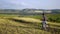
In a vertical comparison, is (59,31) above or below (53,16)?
below

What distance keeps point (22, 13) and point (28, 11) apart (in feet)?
0.31

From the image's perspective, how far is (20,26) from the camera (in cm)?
218

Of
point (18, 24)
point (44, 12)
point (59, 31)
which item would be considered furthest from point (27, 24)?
point (59, 31)

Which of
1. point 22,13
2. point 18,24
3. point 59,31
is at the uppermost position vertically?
point 22,13

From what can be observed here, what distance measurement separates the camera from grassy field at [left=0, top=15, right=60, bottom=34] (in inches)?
83.7

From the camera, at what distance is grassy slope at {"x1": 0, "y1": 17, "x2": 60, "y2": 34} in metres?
2.12

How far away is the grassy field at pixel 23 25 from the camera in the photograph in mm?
2127

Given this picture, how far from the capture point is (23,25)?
219 centimetres

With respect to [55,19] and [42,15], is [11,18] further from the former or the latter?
[55,19]

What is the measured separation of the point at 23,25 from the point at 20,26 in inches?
1.8

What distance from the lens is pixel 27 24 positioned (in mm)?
2201

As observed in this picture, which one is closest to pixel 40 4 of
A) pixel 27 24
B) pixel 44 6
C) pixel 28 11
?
pixel 44 6

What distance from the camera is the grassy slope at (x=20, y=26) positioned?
212 centimetres

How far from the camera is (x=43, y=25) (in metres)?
2.23
